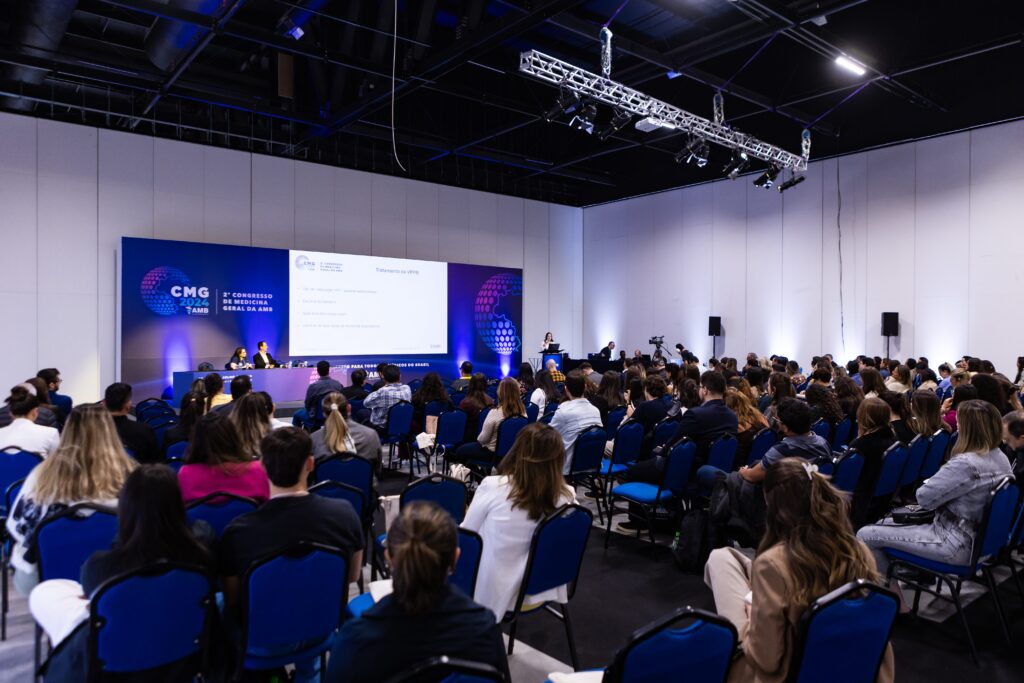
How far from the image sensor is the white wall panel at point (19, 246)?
10.3m

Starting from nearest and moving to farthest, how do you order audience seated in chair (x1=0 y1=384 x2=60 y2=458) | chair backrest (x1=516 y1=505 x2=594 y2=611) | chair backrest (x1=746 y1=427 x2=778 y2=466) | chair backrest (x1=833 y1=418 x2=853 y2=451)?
1. chair backrest (x1=516 y1=505 x2=594 y2=611)
2. audience seated in chair (x1=0 y1=384 x2=60 y2=458)
3. chair backrest (x1=746 y1=427 x2=778 y2=466)
4. chair backrest (x1=833 y1=418 x2=853 y2=451)

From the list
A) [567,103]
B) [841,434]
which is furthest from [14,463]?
[567,103]

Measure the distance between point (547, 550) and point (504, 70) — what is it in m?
8.69

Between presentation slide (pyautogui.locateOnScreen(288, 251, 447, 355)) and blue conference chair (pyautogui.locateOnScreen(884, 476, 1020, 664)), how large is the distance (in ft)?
36.9

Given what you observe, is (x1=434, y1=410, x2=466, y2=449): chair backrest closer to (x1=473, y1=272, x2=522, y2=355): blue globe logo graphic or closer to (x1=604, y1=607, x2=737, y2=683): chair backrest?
(x1=604, y1=607, x2=737, y2=683): chair backrest

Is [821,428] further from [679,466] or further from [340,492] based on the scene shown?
[340,492]

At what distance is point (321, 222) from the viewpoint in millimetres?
13688

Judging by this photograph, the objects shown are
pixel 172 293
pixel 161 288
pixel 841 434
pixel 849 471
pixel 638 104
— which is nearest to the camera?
pixel 849 471

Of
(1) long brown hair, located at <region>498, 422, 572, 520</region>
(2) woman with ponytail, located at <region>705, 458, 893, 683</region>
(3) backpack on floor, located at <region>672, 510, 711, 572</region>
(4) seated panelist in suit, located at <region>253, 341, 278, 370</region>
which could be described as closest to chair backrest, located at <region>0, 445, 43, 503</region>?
(1) long brown hair, located at <region>498, 422, 572, 520</region>

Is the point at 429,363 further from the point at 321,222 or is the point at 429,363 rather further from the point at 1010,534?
the point at 1010,534

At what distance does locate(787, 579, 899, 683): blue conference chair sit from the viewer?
176 cm

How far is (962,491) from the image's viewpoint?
128 inches

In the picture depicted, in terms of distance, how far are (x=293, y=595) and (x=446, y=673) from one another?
110cm

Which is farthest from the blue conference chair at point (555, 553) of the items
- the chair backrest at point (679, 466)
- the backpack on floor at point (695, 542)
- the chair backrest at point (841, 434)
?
the chair backrest at point (841, 434)
